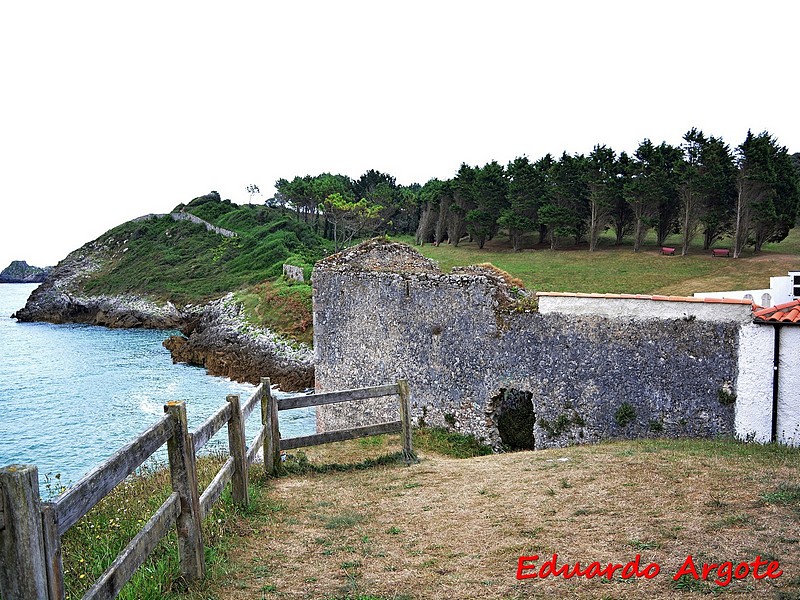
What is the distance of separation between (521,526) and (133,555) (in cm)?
393

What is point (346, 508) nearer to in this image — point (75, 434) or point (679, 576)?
point (679, 576)

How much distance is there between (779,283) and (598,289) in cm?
2263

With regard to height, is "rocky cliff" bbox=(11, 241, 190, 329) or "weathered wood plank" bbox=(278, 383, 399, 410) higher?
"weathered wood plank" bbox=(278, 383, 399, 410)

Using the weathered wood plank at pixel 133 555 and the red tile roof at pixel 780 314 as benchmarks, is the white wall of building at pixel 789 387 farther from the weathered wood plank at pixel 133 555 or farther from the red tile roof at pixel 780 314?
the weathered wood plank at pixel 133 555

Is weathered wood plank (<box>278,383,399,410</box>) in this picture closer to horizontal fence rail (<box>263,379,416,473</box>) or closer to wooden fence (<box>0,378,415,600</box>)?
horizontal fence rail (<box>263,379,416,473</box>)

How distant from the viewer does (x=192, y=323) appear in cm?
6009

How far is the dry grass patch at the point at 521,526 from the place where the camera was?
5176 mm

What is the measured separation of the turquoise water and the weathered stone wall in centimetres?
542

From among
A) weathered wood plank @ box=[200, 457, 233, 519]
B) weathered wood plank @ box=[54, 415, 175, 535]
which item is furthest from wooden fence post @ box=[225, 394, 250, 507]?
weathered wood plank @ box=[54, 415, 175, 535]

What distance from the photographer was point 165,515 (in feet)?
16.8

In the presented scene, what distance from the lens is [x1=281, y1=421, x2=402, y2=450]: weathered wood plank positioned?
991 cm

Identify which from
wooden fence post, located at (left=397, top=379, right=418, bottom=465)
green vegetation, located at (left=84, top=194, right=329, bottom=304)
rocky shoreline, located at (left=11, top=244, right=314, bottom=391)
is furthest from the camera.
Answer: green vegetation, located at (left=84, top=194, right=329, bottom=304)

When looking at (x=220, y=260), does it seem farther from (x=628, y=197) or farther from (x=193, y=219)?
(x=628, y=197)

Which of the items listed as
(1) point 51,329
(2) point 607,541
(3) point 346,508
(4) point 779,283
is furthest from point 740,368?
(1) point 51,329
